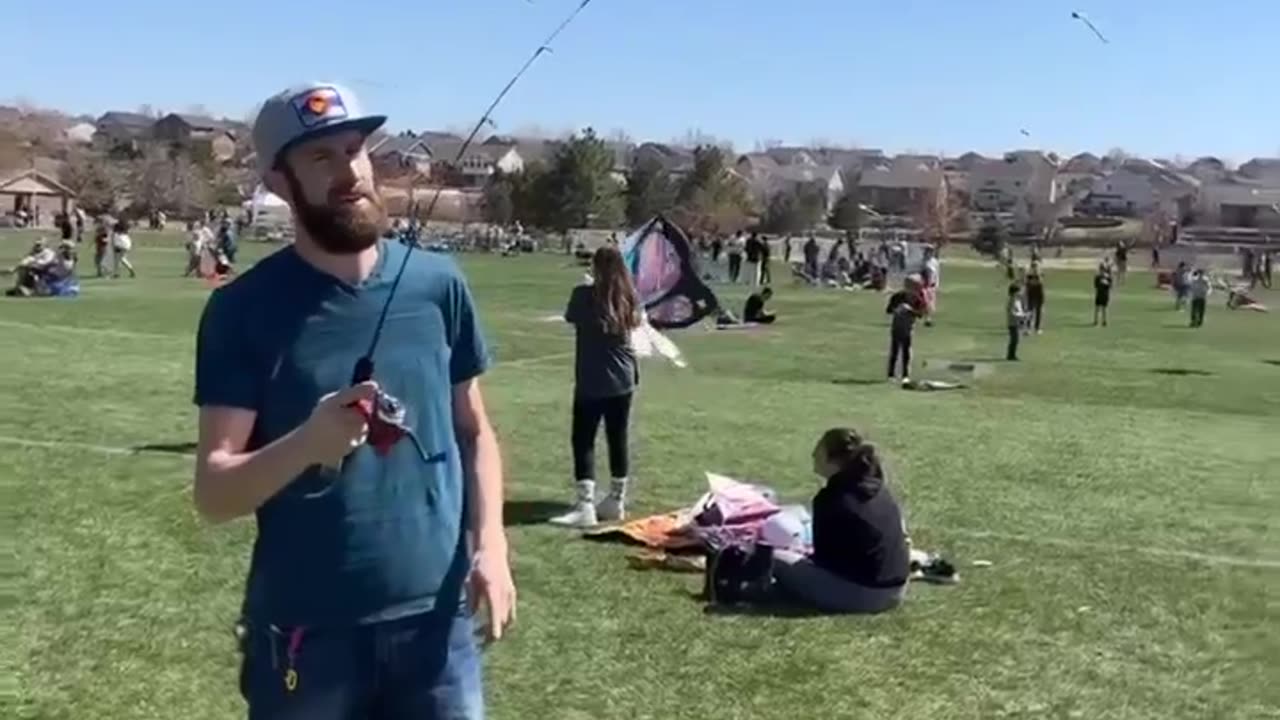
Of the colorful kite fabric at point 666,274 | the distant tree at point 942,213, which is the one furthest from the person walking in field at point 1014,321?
the distant tree at point 942,213

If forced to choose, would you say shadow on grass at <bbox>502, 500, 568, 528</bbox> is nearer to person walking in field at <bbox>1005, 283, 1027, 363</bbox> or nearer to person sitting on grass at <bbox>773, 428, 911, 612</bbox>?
person sitting on grass at <bbox>773, 428, 911, 612</bbox>

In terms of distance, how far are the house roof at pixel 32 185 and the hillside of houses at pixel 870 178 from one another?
6cm

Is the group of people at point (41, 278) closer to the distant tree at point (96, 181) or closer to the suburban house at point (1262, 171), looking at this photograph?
the distant tree at point (96, 181)

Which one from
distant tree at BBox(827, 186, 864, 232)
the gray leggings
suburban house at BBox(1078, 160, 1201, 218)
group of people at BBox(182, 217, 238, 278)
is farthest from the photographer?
suburban house at BBox(1078, 160, 1201, 218)

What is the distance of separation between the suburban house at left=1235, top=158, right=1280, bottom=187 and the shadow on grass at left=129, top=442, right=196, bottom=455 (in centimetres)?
16762

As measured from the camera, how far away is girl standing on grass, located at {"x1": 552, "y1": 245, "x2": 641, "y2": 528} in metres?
11.0

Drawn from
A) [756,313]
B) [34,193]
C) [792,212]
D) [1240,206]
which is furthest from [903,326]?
[1240,206]

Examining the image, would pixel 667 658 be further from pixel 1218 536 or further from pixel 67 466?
pixel 67 466

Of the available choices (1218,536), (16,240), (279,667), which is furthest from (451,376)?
(16,240)


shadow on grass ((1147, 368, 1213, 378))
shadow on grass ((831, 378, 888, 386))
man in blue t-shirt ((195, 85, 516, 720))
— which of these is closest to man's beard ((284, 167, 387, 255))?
man in blue t-shirt ((195, 85, 516, 720))

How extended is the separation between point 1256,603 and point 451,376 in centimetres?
720

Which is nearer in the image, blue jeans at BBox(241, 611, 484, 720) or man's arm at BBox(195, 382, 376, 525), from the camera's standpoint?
man's arm at BBox(195, 382, 376, 525)

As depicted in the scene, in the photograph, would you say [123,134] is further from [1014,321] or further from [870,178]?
[1014,321]

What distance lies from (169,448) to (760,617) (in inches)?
261
